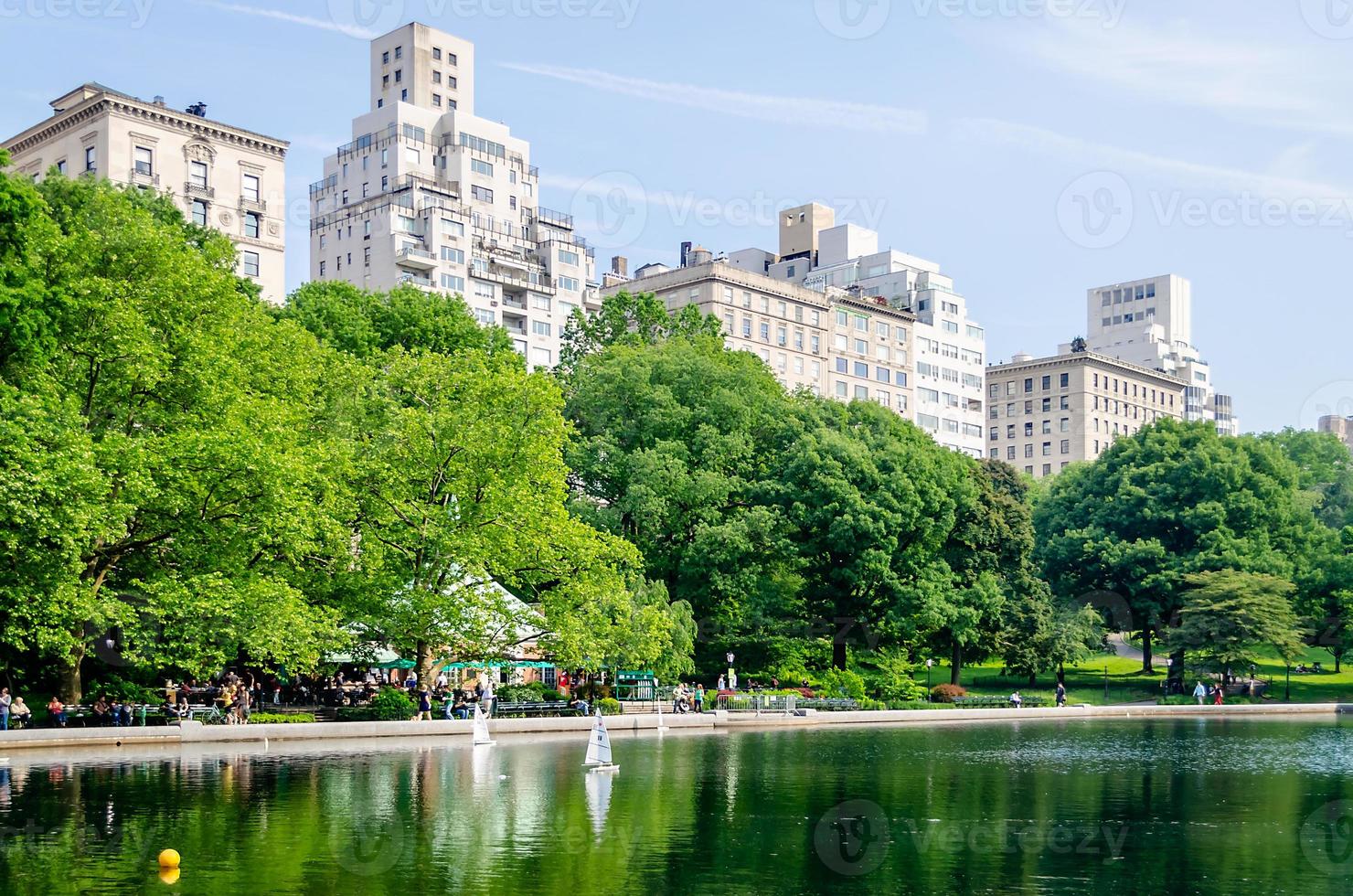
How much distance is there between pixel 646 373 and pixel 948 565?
18.9 m

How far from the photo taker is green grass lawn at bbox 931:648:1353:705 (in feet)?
297

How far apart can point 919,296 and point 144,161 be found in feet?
303

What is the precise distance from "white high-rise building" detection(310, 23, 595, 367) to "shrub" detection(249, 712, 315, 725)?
83303mm

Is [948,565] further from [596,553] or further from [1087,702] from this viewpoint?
[596,553]

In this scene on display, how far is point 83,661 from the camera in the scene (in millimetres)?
53281

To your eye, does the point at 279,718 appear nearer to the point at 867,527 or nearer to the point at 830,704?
the point at 830,704

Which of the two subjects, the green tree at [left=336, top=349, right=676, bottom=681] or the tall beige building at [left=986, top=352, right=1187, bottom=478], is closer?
the green tree at [left=336, top=349, right=676, bottom=681]

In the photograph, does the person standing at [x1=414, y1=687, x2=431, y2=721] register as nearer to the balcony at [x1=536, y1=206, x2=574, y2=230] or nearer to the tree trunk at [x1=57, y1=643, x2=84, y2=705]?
the tree trunk at [x1=57, y1=643, x2=84, y2=705]

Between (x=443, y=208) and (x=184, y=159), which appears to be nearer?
(x=184, y=159)

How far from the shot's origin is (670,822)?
1128 inches

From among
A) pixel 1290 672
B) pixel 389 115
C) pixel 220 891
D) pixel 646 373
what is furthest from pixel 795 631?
pixel 389 115

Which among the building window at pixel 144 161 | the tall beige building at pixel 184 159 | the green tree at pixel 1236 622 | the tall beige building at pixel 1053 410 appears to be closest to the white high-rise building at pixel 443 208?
the tall beige building at pixel 184 159

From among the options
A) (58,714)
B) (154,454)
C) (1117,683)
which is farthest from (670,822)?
(1117,683)

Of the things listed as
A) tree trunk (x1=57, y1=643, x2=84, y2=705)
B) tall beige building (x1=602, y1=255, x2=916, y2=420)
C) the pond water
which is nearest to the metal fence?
the pond water
